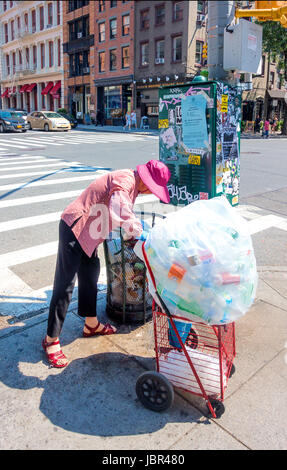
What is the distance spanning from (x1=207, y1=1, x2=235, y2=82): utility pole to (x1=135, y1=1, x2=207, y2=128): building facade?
94.2ft

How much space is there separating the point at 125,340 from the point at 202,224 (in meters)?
Result: 1.57

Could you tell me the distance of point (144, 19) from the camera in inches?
1401

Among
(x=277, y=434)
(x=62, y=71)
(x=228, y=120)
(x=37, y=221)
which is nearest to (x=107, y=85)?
(x=62, y=71)

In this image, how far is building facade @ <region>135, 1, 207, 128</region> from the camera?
105ft

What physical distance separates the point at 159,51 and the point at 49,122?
1260cm

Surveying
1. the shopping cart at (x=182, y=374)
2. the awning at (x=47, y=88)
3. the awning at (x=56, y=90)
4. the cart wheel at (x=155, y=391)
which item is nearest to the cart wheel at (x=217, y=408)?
the shopping cart at (x=182, y=374)

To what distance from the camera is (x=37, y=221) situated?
708 cm

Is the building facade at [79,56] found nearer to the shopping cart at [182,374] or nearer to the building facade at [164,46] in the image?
the building facade at [164,46]

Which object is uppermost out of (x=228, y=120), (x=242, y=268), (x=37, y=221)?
(x=228, y=120)

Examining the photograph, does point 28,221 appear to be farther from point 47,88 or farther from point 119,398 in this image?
point 47,88

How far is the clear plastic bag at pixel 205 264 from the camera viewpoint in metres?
2.31

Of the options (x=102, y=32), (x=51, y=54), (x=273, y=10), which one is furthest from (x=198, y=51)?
(x=273, y=10)

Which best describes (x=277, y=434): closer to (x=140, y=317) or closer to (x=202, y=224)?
Result: (x=202, y=224)

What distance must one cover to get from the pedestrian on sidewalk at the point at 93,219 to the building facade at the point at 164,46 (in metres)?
30.6
